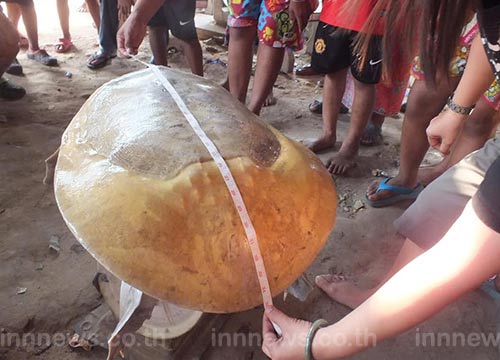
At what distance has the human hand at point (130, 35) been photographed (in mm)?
1668

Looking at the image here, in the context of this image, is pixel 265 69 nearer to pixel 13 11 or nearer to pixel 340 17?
pixel 340 17

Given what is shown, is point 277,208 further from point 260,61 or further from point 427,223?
point 260,61

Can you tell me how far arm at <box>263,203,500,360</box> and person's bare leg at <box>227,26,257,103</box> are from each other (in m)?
Answer: 1.78

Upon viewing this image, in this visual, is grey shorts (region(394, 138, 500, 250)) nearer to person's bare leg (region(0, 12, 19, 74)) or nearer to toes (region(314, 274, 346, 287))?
toes (region(314, 274, 346, 287))

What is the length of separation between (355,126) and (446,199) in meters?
1.11

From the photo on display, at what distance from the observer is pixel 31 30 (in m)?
3.60

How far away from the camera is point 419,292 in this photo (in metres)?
0.81

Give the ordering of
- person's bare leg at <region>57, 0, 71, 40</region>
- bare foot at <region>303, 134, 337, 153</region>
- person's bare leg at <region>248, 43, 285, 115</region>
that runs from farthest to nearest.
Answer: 1. person's bare leg at <region>57, 0, 71, 40</region>
2. bare foot at <region>303, 134, 337, 153</region>
3. person's bare leg at <region>248, 43, 285, 115</region>

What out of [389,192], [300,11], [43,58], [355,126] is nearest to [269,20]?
[300,11]

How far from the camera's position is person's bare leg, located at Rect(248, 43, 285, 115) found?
7.89ft

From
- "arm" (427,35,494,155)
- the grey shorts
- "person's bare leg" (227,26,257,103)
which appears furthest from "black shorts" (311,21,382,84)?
the grey shorts

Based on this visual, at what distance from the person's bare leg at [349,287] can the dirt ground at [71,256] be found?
0.05 metres

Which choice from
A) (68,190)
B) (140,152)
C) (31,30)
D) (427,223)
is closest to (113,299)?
(68,190)

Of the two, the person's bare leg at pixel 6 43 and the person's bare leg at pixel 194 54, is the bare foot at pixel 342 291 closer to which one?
the person's bare leg at pixel 194 54
